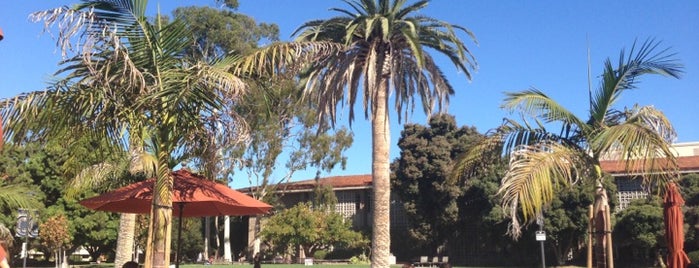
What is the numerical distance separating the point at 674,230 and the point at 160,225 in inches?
267

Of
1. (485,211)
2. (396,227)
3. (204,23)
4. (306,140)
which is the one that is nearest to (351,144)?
(306,140)

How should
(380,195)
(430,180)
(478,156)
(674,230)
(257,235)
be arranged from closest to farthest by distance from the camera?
(674,230) < (478,156) < (380,195) < (430,180) < (257,235)

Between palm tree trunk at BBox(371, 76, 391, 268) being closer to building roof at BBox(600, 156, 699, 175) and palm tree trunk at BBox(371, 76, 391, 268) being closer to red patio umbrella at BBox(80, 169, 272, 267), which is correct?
red patio umbrella at BBox(80, 169, 272, 267)

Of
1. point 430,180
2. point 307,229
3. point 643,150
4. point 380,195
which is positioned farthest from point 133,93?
point 307,229

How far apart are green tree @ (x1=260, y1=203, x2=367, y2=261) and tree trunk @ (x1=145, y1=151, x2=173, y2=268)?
39210 millimetres

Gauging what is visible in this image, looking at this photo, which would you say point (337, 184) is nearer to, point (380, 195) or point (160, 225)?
point (380, 195)

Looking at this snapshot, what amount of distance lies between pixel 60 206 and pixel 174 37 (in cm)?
3262

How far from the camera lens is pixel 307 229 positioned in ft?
155

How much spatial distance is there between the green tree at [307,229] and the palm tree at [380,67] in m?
30.1

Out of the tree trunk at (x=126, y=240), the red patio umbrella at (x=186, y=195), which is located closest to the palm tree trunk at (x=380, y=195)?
the red patio umbrella at (x=186, y=195)

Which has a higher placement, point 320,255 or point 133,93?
point 133,93

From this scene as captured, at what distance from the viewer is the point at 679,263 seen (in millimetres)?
8797

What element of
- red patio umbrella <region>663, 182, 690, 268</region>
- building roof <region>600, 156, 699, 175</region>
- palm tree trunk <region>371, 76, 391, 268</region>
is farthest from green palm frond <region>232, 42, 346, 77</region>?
building roof <region>600, 156, 699, 175</region>

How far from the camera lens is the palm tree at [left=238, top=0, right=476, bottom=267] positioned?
15945mm
